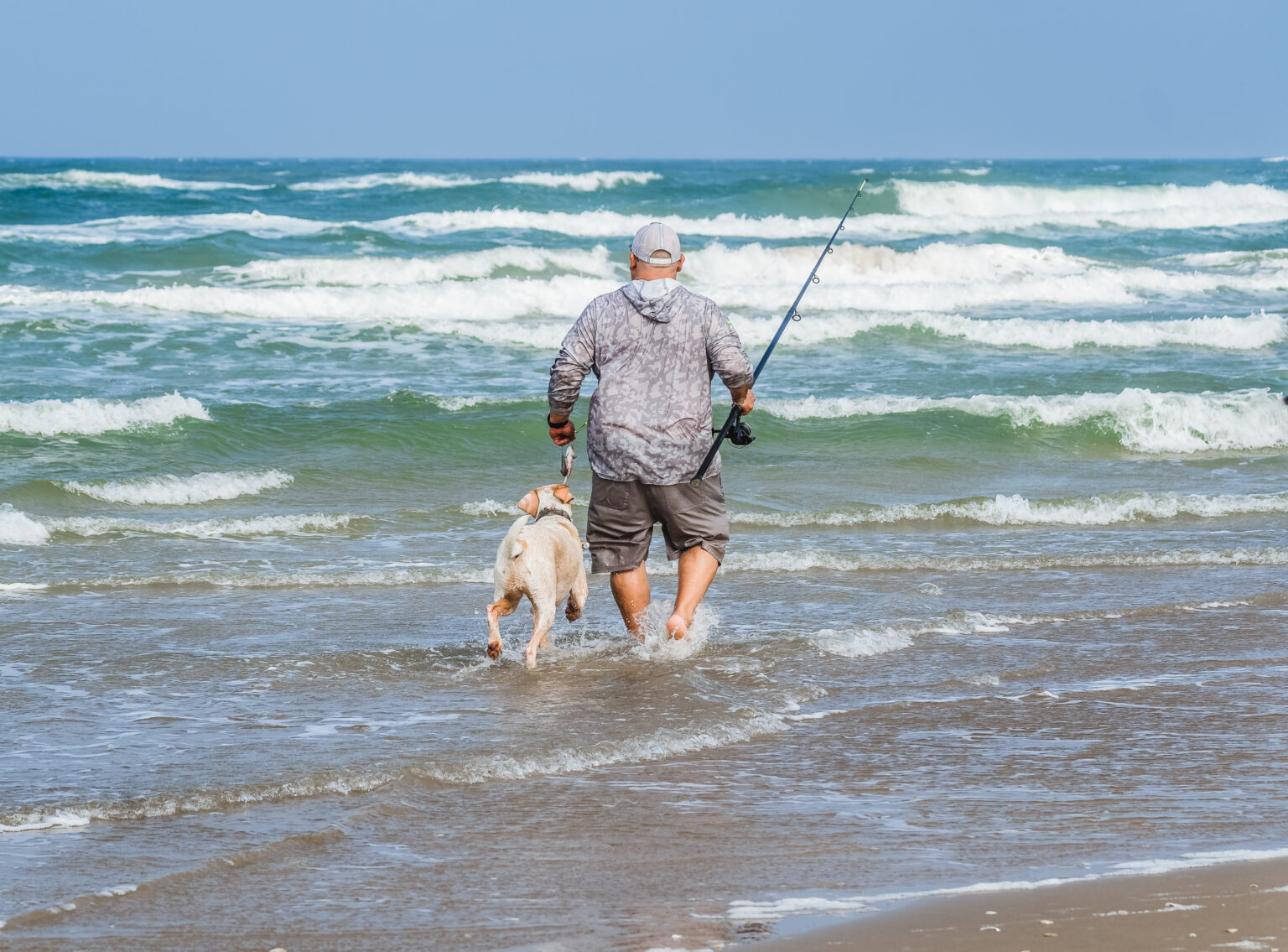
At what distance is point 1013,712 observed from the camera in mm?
4766

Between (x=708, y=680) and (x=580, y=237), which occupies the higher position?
(x=580, y=237)

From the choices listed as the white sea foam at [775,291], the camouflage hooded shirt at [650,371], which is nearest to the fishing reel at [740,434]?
the camouflage hooded shirt at [650,371]

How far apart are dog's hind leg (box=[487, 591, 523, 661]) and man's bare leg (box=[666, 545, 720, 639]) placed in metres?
0.63

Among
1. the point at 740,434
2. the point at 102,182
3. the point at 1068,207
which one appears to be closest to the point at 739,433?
the point at 740,434

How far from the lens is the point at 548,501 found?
5434 millimetres

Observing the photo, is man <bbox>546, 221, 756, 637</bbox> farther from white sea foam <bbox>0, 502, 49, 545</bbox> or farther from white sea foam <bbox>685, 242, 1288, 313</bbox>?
white sea foam <bbox>685, 242, 1288, 313</bbox>

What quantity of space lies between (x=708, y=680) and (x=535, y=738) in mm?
955

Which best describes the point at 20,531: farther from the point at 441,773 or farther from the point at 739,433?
the point at 441,773

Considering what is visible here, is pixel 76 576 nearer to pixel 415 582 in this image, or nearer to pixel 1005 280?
pixel 415 582

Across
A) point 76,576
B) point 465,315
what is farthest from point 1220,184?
point 76,576

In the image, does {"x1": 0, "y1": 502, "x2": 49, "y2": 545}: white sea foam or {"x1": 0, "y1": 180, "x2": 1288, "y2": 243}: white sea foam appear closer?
{"x1": 0, "y1": 502, "x2": 49, "y2": 545}: white sea foam

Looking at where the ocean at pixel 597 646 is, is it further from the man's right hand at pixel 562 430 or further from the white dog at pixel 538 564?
the man's right hand at pixel 562 430

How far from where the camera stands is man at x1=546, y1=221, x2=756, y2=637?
5.04 meters

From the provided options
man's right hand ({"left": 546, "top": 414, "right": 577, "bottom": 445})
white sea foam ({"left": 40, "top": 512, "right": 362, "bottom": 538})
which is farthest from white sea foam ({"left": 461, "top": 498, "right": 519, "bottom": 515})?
man's right hand ({"left": 546, "top": 414, "right": 577, "bottom": 445})
